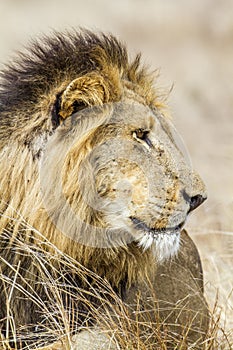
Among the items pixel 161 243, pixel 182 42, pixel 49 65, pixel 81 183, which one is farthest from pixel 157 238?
pixel 182 42

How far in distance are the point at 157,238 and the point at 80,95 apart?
2.33 feet

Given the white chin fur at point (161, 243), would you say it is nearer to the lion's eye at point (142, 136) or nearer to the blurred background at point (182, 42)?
the lion's eye at point (142, 136)

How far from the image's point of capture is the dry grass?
10.8 ft

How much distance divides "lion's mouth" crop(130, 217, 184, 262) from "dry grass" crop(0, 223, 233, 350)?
0.26 metres

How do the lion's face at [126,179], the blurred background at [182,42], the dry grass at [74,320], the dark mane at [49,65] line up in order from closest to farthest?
1. the dry grass at [74,320]
2. the lion's face at [126,179]
3. the dark mane at [49,65]
4. the blurred background at [182,42]

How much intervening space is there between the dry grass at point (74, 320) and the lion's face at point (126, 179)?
0.80 feet

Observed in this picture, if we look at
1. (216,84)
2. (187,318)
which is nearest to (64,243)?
(187,318)

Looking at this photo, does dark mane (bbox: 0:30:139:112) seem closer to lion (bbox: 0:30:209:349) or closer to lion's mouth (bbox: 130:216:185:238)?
lion (bbox: 0:30:209:349)

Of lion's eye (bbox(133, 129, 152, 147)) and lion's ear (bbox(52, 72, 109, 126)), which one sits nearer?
lion's ear (bbox(52, 72, 109, 126))

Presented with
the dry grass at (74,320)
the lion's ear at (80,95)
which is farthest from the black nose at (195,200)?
the lion's ear at (80,95)

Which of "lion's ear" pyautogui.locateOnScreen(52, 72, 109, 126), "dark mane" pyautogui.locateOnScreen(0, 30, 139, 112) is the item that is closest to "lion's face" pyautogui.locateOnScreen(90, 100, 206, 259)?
"lion's ear" pyautogui.locateOnScreen(52, 72, 109, 126)

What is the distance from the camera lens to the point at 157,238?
11.6 ft

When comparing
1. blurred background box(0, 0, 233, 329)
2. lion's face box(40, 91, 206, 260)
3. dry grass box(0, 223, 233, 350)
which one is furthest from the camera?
blurred background box(0, 0, 233, 329)

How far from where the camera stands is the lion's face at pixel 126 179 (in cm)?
343
